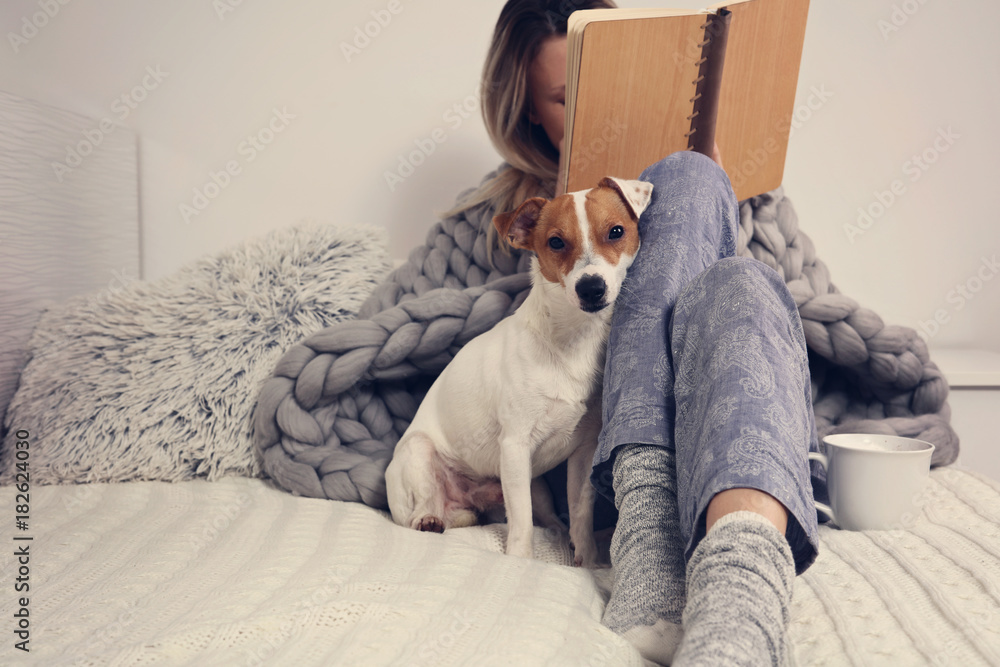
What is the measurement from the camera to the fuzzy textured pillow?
1136 millimetres

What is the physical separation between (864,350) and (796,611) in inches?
22.9

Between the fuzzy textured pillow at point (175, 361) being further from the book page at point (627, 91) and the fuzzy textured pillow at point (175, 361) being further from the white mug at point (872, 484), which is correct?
the white mug at point (872, 484)

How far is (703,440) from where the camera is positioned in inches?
25.0

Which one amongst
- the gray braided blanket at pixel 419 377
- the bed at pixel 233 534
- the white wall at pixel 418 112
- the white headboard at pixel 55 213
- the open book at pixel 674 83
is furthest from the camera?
the white wall at pixel 418 112

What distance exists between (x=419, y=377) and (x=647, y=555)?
2.18 feet

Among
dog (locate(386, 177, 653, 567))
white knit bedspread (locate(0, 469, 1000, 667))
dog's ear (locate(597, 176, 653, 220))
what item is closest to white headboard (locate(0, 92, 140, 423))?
white knit bedspread (locate(0, 469, 1000, 667))

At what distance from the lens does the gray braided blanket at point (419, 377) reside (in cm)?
109

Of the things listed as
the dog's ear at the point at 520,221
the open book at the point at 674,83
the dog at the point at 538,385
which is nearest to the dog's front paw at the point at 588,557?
the dog at the point at 538,385

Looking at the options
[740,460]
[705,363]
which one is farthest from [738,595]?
[705,363]

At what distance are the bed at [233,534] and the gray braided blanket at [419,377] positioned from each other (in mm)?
62

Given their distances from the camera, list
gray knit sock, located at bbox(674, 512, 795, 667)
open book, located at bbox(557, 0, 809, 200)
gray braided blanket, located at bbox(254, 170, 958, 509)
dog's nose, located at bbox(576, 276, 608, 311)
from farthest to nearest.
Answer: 1. gray braided blanket, located at bbox(254, 170, 958, 509)
2. open book, located at bbox(557, 0, 809, 200)
3. dog's nose, located at bbox(576, 276, 608, 311)
4. gray knit sock, located at bbox(674, 512, 795, 667)

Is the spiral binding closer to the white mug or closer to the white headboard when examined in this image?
the white mug

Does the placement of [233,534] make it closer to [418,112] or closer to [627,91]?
[627,91]

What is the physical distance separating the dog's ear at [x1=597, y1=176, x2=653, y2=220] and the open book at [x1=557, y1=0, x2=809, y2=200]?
0.14 metres
